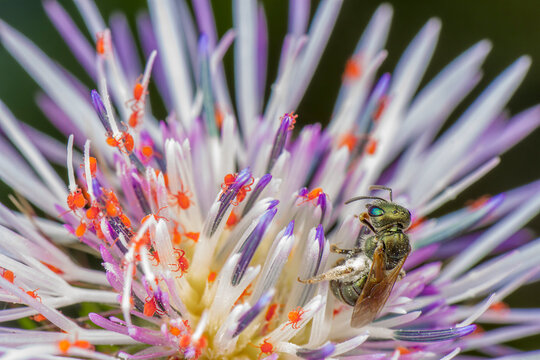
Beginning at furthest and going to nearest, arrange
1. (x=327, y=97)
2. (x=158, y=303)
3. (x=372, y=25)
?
1. (x=327, y=97)
2. (x=372, y=25)
3. (x=158, y=303)

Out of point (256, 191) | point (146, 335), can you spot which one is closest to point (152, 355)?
point (146, 335)

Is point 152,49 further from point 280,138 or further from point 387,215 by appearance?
point 387,215

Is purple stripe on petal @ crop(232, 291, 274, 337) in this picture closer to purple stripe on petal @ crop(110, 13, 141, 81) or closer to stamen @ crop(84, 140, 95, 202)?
stamen @ crop(84, 140, 95, 202)

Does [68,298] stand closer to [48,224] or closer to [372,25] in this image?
[48,224]

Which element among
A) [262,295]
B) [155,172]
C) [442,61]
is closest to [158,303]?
[262,295]

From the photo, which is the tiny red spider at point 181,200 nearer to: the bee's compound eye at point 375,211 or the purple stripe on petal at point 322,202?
the purple stripe on petal at point 322,202
